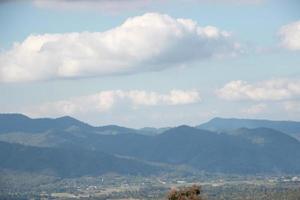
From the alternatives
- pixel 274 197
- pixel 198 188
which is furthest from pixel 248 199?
pixel 198 188

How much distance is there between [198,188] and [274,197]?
129018 mm

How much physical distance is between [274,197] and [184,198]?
132 m

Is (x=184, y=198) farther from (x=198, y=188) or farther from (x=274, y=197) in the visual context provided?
(x=274, y=197)

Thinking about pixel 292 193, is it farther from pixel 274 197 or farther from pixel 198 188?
pixel 198 188

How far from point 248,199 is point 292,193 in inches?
570

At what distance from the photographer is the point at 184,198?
202 feet

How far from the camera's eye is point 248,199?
19400cm

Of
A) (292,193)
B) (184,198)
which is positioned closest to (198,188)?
(184,198)

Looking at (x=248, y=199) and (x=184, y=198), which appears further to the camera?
(x=248, y=199)

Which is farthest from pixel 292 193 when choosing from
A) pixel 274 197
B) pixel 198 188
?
pixel 198 188

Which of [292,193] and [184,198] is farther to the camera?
[292,193]

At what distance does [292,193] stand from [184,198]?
5057 inches

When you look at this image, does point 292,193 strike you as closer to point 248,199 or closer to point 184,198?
point 248,199

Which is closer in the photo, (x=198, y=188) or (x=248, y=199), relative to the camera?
(x=198, y=188)
